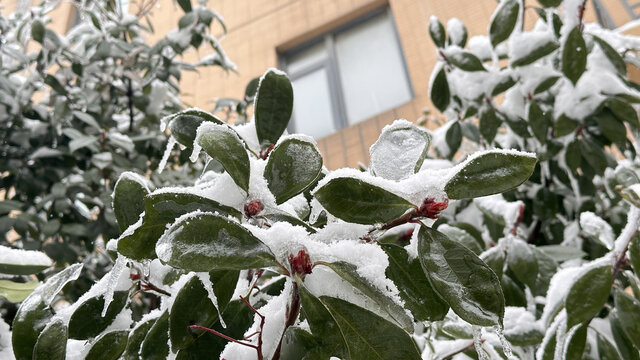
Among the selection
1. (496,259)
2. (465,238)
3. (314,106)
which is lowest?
(314,106)

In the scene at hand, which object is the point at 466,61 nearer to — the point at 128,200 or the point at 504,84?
the point at 504,84

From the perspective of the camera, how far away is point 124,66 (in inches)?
79.2

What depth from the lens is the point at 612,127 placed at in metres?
1.28

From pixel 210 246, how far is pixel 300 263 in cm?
8

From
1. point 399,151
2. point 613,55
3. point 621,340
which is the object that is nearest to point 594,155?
point 613,55

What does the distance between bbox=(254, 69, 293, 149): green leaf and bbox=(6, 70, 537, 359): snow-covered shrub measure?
0.31 feet

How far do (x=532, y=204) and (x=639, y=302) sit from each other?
74 cm

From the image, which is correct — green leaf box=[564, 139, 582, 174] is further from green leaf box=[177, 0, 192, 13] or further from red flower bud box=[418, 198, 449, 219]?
green leaf box=[177, 0, 192, 13]

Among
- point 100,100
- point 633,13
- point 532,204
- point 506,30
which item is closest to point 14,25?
point 100,100

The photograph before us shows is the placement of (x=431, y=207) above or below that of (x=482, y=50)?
above

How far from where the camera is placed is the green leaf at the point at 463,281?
1.31ft

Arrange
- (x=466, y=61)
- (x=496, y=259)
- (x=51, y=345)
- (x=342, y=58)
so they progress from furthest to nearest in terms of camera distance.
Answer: (x=342, y=58), (x=466, y=61), (x=496, y=259), (x=51, y=345)

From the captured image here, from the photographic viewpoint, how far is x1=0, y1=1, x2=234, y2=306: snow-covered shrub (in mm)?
1629

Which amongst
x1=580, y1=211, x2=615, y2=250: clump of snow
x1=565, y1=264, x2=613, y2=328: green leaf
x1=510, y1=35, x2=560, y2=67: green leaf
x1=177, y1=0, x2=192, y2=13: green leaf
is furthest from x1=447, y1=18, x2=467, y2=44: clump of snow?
x1=565, y1=264, x2=613, y2=328: green leaf
